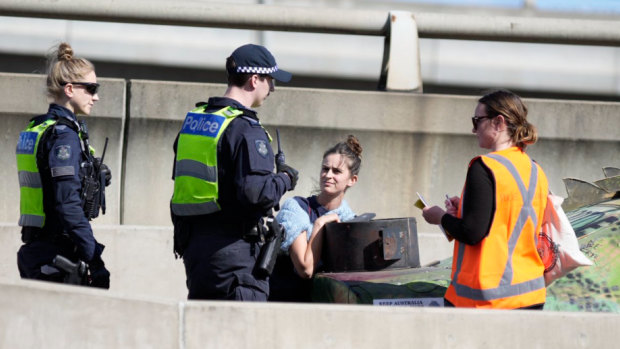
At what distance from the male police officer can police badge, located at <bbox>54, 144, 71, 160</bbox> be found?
21.9 inches

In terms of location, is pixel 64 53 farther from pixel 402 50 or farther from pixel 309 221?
pixel 402 50

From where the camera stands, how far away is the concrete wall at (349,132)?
24.0 ft

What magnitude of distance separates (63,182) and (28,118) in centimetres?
260

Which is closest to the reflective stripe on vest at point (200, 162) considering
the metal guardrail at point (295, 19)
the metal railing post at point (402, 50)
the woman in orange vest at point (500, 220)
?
the woman in orange vest at point (500, 220)

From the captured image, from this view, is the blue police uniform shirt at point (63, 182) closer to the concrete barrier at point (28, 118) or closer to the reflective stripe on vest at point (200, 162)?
the reflective stripe on vest at point (200, 162)

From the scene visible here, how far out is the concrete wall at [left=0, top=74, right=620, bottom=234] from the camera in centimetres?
733

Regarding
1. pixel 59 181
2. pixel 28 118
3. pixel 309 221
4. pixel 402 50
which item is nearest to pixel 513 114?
pixel 309 221

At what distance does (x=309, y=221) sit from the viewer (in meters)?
5.90

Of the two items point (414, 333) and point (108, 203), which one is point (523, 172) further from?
point (108, 203)

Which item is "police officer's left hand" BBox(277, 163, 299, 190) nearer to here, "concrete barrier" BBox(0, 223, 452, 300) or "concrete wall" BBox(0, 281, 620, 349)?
"concrete wall" BBox(0, 281, 620, 349)

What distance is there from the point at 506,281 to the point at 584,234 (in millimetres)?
1267

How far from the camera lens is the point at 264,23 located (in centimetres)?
792

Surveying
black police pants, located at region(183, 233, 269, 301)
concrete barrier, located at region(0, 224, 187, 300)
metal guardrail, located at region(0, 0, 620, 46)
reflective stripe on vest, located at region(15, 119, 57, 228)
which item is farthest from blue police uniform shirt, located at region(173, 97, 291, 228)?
metal guardrail, located at region(0, 0, 620, 46)

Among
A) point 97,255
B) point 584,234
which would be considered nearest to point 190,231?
point 97,255
